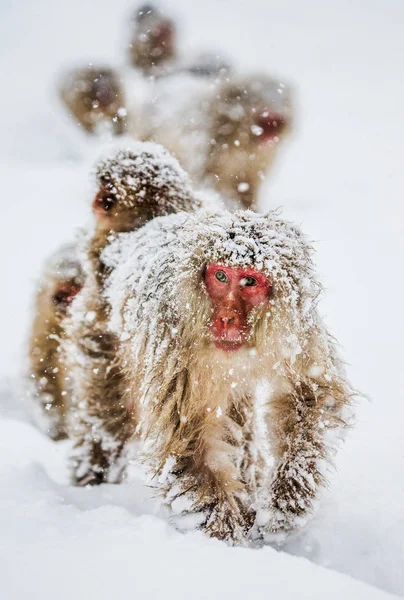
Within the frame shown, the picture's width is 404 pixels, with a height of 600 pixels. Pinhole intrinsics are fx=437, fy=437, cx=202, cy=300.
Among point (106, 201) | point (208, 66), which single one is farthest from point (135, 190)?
point (208, 66)

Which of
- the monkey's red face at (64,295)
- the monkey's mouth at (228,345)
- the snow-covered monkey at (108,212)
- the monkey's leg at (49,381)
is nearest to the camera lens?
the monkey's mouth at (228,345)

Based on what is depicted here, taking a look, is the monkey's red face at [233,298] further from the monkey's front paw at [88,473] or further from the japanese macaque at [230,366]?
the monkey's front paw at [88,473]

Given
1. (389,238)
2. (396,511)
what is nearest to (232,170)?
(389,238)

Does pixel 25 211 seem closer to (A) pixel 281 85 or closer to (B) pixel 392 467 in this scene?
(A) pixel 281 85

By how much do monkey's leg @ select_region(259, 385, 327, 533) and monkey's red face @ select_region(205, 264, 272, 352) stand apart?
1.32 feet

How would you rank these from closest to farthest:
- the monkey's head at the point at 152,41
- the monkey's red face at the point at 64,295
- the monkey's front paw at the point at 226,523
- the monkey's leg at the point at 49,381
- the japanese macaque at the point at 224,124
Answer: the monkey's front paw at the point at 226,523
the monkey's red face at the point at 64,295
the monkey's leg at the point at 49,381
the japanese macaque at the point at 224,124
the monkey's head at the point at 152,41

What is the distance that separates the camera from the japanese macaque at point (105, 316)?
2.06m

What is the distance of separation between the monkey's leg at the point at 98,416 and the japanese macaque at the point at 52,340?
286 mm

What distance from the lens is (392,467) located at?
1730 mm

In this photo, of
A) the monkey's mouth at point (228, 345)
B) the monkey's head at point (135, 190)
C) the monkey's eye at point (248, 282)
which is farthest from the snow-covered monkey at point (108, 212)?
the monkey's eye at point (248, 282)

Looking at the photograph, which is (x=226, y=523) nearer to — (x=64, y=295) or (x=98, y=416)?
(x=98, y=416)

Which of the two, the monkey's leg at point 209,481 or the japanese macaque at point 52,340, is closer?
the monkey's leg at point 209,481

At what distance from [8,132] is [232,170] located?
9.00 feet

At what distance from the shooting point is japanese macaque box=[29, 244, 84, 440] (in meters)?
Answer: 2.46
